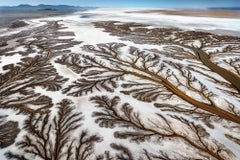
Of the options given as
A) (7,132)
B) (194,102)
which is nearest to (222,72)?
(194,102)

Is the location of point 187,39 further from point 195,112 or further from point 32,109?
point 32,109

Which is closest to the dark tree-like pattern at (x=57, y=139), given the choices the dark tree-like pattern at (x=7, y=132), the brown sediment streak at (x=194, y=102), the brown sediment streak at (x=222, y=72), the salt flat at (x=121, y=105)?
the salt flat at (x=121, y=105)

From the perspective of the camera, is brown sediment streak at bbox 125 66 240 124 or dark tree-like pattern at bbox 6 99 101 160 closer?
dark tree-like pattern at bbox 6 99 101 160

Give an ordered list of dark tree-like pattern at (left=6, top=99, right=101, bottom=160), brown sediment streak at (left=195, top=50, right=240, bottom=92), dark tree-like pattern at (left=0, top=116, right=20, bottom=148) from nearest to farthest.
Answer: dark tree-like pattern at (left=6, top=99, right=101, bottom=160) → dark tree-like pattern at (left=0, top=116, right=20, bottom=148) → brown sediment streak at (left=195, top=50, right=240, bottom=92)

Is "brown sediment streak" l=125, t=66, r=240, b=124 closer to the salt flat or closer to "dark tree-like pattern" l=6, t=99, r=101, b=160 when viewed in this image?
the salt flat

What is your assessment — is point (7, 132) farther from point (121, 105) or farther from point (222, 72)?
point (222, 72)

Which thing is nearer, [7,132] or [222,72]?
[7,132]

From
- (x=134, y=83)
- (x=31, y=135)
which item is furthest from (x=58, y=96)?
(x=134, y=83)

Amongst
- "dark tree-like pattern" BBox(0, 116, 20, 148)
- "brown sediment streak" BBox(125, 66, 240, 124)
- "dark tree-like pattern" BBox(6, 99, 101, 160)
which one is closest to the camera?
"dark tree-like pattern" BBox(6, 99, 101, 160)

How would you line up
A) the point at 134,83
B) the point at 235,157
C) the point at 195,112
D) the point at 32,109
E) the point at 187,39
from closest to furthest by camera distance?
the point at 235,157 < the point at 195,112 < the point at 32,109 < the point at 134,83 < the point at 187,39

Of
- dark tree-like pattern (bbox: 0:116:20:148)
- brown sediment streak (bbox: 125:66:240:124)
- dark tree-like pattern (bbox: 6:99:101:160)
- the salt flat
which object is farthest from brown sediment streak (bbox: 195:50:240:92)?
dark tree-like pattern (bbox: 0:116:20:148)

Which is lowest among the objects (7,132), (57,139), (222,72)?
(7,132)
